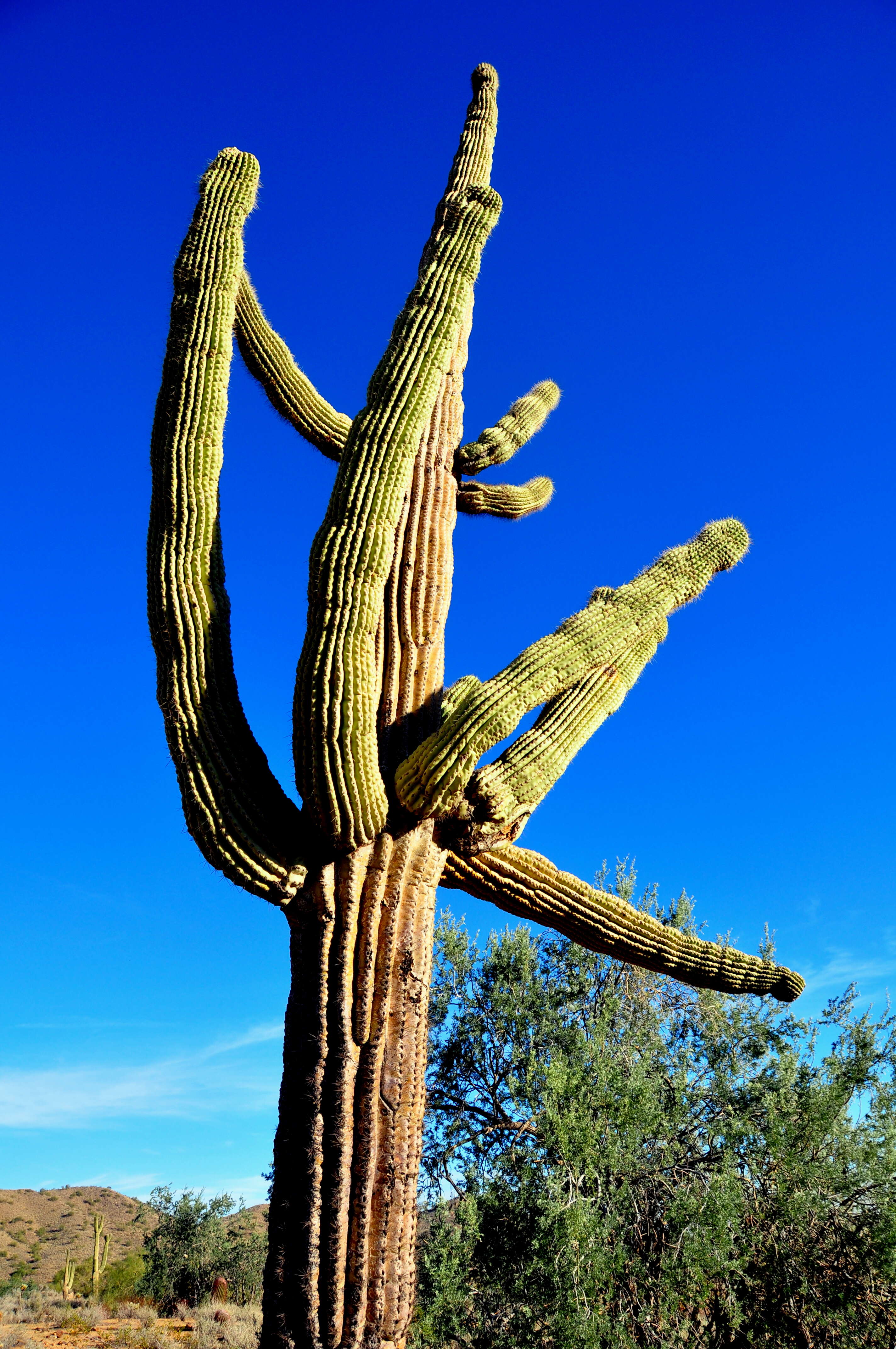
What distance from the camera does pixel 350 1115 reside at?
3686 mm

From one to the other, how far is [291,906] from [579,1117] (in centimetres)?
534

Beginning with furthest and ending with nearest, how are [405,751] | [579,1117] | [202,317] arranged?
1. [579,1117]
2. [202,317]
3. [405,751]

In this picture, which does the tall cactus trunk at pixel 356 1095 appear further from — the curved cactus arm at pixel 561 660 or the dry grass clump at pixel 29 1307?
the dry grass clump at pixel 29 1307

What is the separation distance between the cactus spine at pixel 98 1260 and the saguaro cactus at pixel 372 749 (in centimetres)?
1718

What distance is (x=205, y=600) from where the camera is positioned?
4387 mm

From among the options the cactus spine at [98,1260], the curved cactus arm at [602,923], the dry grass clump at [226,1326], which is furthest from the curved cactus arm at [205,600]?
the cactus spine at [98,1260]

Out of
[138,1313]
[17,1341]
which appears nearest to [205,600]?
[17,1341]

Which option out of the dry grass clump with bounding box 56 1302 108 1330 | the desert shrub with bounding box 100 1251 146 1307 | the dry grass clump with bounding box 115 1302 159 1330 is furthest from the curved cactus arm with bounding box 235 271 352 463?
the desert shrub with bounding box 100 1251 146 1307

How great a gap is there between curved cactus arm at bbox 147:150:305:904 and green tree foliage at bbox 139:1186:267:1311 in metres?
17.2

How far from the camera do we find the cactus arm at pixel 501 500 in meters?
5.81

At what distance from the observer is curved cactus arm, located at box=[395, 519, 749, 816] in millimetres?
4086

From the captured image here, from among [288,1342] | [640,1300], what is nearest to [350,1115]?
[288,1342]

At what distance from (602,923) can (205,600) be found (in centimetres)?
253

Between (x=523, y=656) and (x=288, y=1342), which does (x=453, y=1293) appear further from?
(x=523, y=656)
